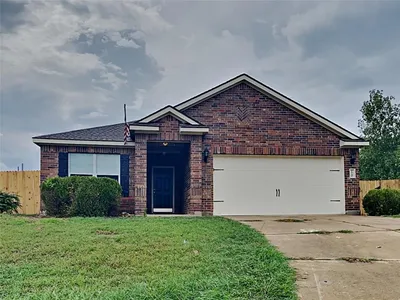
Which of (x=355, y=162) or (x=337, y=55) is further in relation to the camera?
(x=337, y=55)

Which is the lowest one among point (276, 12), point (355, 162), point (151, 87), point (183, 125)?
point (355, 162)

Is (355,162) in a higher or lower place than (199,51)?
lower

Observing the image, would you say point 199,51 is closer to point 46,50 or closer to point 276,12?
point 276,12

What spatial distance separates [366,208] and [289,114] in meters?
4.41

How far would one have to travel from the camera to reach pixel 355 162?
1503 centimetres

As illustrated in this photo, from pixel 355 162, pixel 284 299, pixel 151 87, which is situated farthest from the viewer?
pixel 151 87

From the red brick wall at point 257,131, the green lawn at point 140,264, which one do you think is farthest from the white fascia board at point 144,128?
the green lawn at point 140,264

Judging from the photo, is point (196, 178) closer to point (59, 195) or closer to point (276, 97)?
point (276, 97)

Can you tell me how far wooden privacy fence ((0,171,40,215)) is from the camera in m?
15.8

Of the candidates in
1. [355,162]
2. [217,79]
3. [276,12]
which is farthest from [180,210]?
[276,12]

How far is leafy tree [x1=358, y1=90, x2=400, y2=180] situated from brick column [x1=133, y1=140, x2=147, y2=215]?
1838cm

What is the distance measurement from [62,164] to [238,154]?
6.27 m

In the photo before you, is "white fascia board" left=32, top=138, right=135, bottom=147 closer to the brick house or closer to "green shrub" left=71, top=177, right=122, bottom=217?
the brick house

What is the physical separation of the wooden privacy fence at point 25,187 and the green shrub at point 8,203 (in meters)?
1.98
